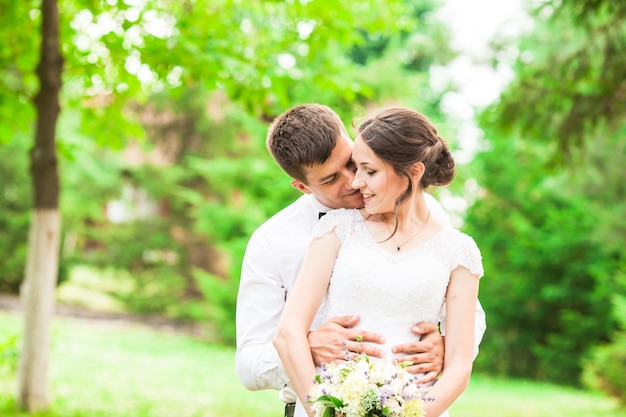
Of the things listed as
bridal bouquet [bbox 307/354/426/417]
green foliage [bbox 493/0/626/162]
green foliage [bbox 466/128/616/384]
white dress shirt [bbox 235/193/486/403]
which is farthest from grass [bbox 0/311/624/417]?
bridal bouquet [bbox 307/354/426/417]

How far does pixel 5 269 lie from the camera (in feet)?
67.5

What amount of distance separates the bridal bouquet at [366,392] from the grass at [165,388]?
6034mm

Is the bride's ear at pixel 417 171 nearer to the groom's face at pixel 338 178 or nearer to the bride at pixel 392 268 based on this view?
the bride at pixel 392 268

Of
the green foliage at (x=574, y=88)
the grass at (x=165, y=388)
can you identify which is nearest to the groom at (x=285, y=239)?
the grass at (x=165, y=388)

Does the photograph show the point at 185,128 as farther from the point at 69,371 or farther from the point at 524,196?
the point at 69,371

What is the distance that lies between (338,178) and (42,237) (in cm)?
535

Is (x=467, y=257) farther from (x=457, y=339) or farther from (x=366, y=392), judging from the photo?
(x=366, y=392)

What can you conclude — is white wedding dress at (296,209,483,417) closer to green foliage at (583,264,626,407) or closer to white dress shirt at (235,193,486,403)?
white dress shirt at (235,193,486,403)

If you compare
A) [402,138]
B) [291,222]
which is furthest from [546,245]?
[402,138]

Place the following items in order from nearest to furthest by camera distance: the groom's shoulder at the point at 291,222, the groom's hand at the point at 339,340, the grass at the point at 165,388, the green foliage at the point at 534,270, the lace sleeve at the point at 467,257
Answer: the groom's hand at the point at 339,340 < the lace sleeve at the point at 467,257 < the groom's shoulder at the point at 291,222 < the grass at the point at 165,388 < the green foliage at the point at 534,270

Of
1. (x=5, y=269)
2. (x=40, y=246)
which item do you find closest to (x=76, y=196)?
(x=5, y=269)

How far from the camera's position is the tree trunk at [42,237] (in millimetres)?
7695

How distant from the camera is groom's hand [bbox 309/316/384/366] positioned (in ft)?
8.91

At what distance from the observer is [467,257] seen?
287 cm
